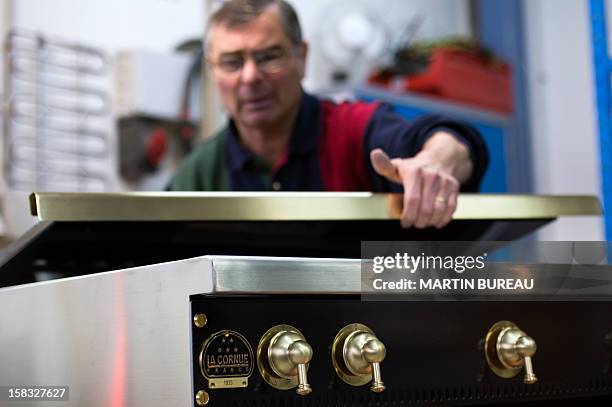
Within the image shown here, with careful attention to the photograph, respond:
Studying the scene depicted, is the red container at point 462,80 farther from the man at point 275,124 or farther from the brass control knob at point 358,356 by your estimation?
the brass control knob at point 358,356

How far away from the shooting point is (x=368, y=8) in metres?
3.04

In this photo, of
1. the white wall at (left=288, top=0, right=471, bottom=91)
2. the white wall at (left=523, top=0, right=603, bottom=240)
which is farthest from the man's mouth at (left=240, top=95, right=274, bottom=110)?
the white wall at (left=523, top=0, right=603, bottom=240)

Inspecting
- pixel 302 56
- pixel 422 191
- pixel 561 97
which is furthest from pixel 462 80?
pixel 422 191

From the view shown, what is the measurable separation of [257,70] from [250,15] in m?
0.09

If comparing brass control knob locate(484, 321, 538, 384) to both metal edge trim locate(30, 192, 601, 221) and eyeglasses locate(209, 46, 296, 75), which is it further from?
eyeglasses locate(209, 46, 296, 75)

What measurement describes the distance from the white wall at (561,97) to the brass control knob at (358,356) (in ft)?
9.90

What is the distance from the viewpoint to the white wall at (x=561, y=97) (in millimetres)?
3545

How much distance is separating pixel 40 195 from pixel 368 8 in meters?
2.33

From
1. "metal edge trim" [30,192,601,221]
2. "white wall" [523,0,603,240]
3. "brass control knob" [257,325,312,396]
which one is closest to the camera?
"brass control knob" [257,325,312,396]

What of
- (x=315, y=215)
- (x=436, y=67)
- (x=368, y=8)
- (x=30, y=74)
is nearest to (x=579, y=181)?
(x=436, y=67)

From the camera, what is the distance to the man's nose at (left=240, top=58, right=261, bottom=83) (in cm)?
151

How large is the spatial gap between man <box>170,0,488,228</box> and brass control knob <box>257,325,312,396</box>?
748mm

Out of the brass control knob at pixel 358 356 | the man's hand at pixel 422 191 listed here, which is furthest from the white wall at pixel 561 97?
the brass control knob at pixel 358 356

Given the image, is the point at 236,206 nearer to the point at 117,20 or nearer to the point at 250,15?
the point at 250,15
